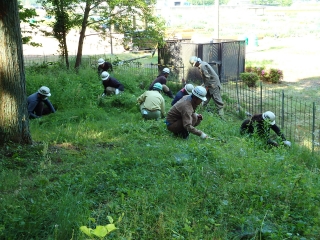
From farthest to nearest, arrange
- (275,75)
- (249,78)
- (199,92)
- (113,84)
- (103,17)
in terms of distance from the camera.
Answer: (275,75), (249,78), (103,17), (113,84), (199,92)

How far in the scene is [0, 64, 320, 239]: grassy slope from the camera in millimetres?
4430

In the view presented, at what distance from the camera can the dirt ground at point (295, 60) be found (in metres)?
20.4

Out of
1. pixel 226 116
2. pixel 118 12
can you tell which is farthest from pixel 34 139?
pixel 118 12

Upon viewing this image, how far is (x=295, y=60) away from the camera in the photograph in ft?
86.0

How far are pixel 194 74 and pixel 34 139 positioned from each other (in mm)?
10194

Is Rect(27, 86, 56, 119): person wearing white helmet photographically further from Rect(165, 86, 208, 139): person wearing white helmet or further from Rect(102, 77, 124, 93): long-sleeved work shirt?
Rect(165, 86, 208, 139): person wearing white helmet

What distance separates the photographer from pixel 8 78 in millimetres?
7320

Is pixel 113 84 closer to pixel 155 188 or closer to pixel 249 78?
pixel 249 78

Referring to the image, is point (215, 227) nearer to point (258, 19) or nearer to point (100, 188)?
point (100, 188)

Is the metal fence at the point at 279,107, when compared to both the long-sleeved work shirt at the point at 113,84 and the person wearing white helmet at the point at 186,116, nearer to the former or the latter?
the person wearing white helmet at the point at 186,116

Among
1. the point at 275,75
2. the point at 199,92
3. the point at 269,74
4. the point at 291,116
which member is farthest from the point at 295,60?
the point at 199,92

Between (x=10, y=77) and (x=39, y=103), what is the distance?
12.0 feet

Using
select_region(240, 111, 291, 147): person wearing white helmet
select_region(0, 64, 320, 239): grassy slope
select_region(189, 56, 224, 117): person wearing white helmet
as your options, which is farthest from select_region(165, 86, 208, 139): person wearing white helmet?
select_region(189, 56, 224, 117): person wearing white helmet

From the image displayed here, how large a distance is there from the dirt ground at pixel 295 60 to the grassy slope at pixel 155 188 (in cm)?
1271
